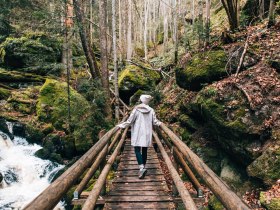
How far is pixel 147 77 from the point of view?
19031 mm

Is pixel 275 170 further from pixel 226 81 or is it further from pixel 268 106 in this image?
pixel 226 81

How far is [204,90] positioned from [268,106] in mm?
2183

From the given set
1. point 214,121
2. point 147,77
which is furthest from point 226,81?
point 147,77

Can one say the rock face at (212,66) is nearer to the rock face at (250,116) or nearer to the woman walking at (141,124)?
the rock face at (250,116)

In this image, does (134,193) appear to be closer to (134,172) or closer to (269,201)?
(134,172)

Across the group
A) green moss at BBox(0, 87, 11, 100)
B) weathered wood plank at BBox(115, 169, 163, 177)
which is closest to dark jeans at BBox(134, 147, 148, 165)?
weathered wood plank at BBox(115, 169, 163, 177)

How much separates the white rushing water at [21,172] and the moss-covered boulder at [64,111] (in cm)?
158

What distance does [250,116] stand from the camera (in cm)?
688

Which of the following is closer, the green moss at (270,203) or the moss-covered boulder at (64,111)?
the green moss at (270,203)

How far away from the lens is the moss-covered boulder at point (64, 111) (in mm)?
Result: 11199

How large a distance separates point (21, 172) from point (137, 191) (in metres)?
7.37

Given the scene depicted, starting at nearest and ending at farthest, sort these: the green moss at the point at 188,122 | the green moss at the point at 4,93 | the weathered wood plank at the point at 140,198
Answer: the weathered wood plank at the point at 140,198, the green moss at the point at 188,122, the green moss at the point at 4,93

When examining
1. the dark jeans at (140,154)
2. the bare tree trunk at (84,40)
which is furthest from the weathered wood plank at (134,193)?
the bare tree trunk at (84,40)

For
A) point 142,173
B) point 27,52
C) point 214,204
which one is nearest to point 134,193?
point 142,173
